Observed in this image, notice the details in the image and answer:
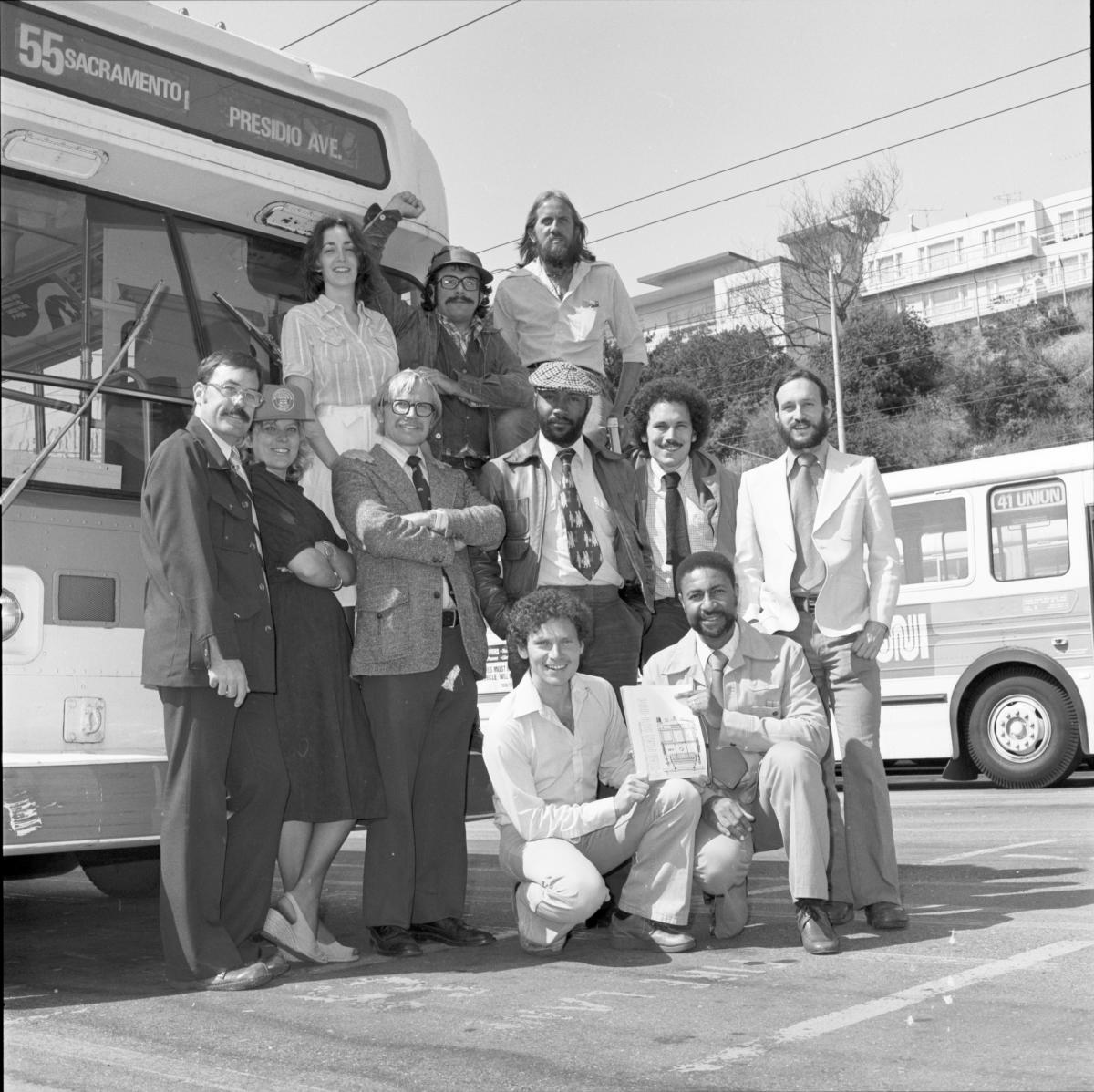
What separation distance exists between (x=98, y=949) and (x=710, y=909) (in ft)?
8.80

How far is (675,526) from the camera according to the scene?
19.6ft

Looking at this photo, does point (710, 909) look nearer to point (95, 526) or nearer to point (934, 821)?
point (95, 526)

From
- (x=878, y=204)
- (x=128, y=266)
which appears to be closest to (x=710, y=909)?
(x=128, y=266)

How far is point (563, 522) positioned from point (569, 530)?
0.04m

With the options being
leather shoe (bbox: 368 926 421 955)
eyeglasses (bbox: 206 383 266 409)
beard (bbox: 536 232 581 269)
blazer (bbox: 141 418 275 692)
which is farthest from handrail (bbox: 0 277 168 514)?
leather shoe (bbox: 368 926 421 955)

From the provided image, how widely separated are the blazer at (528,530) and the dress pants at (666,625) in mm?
195

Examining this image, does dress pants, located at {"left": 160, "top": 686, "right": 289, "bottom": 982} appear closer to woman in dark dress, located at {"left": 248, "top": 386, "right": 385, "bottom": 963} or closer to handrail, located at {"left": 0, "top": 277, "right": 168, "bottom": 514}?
woman in dark dress, located at {"left": 248, "top": 386, "right": 385, "bottom": 963}

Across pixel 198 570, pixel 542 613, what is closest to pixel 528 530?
pixel 542 613

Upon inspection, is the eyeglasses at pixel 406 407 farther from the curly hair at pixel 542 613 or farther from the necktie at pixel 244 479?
the curly hair at pixel 542 613

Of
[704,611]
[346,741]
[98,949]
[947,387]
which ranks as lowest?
[98,949]

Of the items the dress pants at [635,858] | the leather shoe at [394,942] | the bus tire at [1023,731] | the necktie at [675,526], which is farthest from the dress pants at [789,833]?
the bus tire at [1023,731]

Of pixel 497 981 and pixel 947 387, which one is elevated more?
pixel 947 387

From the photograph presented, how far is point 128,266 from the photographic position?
558cm

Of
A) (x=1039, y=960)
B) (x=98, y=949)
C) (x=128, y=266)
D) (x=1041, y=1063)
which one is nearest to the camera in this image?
(x=1041, y=1063)
